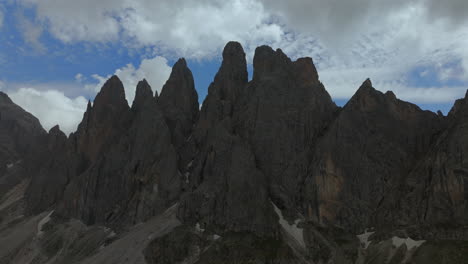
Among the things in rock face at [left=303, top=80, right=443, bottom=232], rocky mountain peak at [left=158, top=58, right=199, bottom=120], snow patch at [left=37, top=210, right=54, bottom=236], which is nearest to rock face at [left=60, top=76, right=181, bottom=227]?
rocky mountain peak at [left=158, top=58, right=199, bottom=120]

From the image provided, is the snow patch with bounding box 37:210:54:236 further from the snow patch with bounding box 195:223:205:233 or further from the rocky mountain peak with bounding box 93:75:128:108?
the snow patch with bounding box 195:223:205:233

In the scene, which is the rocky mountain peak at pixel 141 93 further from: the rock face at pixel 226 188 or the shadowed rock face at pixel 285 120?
the shadowed rock face at pixel 285 120

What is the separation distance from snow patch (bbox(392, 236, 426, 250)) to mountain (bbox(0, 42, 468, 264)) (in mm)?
368

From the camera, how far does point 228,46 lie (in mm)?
156500

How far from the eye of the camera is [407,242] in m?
90.2

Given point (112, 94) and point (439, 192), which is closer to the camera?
point (439, 192)

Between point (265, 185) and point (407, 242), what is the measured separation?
40968mm

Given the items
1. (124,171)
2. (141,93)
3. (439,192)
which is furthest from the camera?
(141,93)

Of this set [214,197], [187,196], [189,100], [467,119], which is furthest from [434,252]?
[189,100]

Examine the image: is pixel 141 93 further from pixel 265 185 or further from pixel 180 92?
pixel 265 185

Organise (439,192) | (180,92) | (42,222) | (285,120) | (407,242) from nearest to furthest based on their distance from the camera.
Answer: (407,242), (439,192), (285,120), (42,222), (180,92)

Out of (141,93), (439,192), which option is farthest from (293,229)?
(141,93)

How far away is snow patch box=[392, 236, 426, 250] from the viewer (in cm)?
8850

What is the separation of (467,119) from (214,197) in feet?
233
